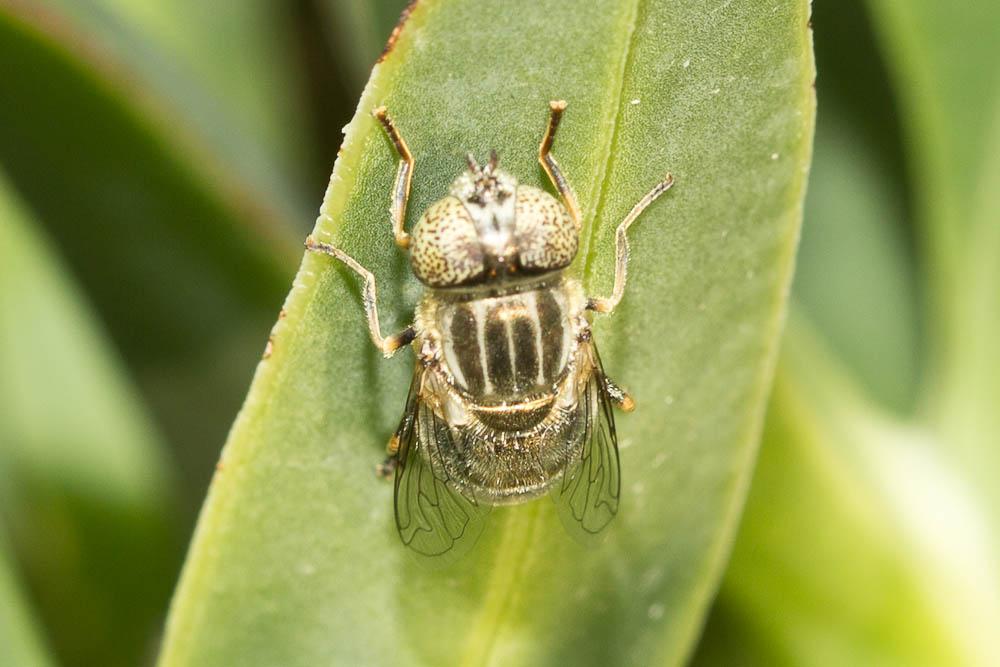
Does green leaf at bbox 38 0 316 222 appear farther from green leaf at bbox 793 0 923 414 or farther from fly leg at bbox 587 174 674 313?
green leaf at bbox 793 0 923 414

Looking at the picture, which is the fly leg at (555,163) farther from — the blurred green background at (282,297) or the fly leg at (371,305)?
the blurred green background at (282,297)

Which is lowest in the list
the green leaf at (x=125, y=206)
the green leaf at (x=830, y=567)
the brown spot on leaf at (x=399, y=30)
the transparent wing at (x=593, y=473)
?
the green leaf at (x=830, y=567)

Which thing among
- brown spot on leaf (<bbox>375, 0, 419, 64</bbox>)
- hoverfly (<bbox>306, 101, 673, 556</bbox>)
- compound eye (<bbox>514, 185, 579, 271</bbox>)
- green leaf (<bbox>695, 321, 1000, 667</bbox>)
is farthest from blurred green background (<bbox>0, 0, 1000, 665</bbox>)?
brown spot on leaf (<bbox>375, 0, 419, 64</bbox>)

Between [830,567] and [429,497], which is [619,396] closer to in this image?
[429,497]

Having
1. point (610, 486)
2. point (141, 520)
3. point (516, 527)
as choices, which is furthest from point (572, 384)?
point (141, 520)

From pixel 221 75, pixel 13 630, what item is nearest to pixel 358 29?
pixel 221 75

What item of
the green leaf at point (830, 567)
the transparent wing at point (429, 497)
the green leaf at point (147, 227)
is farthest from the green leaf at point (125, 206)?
the green leaf at point (830, 567)
